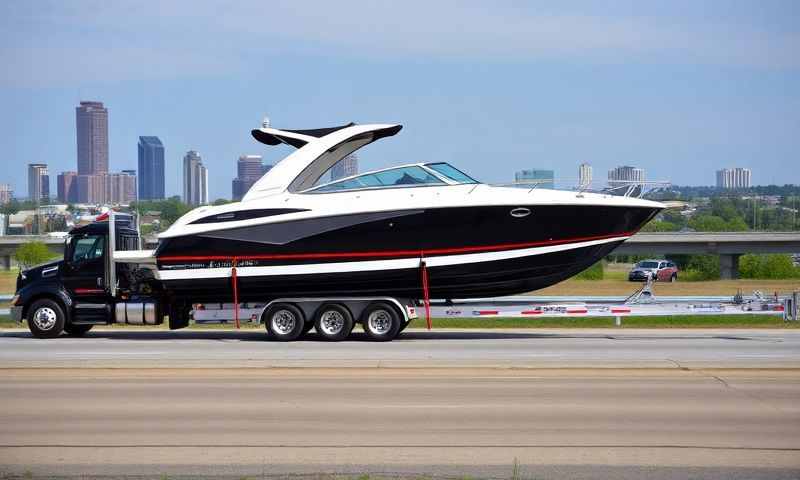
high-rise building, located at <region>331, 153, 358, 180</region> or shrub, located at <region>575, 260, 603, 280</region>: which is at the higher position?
high-rise building, located at <region>331, 153, 358, 180</region>

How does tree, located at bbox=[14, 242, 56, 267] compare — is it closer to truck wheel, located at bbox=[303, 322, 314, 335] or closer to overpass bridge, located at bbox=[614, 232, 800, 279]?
overpass bridge, located at bbox=[614, 232, 800, 279]

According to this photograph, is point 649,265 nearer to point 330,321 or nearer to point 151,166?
point 330,321

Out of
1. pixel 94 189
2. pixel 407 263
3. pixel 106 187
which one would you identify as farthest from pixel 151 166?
pixel 407 263

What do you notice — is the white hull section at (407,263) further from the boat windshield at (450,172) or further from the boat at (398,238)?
the boat windshield at (450,172)

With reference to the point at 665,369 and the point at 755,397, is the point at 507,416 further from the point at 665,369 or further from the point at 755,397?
the point at 665,369

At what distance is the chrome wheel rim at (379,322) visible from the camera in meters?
21.1

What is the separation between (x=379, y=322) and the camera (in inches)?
835

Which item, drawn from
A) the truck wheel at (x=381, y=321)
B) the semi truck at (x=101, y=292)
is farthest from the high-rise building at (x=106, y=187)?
the truck wheel at (x=381, y=321)

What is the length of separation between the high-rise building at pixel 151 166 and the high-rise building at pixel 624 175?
143650mm

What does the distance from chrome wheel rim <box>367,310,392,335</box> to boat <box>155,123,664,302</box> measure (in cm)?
45

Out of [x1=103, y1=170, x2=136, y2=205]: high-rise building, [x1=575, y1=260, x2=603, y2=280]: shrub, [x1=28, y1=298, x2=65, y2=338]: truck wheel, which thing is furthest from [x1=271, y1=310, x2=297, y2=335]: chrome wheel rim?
[x1=103, y1=170, x2=136, y2=205]: high-rise building

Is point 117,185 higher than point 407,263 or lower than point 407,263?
higher

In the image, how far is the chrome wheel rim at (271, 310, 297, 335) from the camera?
21375mm

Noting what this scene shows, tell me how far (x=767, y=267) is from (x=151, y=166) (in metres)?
131
